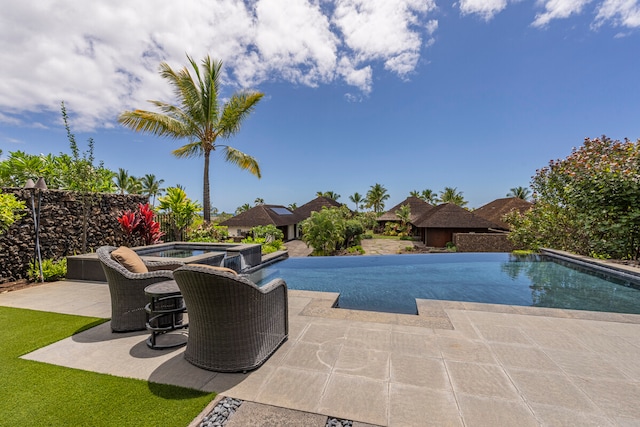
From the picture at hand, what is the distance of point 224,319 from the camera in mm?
2371

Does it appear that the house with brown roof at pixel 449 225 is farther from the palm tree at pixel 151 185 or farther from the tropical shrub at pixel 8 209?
the palm tree at pixel 151 185

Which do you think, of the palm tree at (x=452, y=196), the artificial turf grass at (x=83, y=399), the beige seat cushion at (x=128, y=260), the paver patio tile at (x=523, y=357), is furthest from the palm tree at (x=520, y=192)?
the artificial turf grass at (x=83, y=399)

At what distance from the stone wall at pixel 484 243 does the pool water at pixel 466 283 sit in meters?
9.63

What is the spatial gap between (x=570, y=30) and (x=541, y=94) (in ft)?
15.2

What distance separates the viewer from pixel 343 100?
56.0ft

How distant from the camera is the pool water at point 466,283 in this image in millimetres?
5117

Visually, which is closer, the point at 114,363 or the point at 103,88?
the point at 114,363

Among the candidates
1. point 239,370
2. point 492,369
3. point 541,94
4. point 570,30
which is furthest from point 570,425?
point 541,94

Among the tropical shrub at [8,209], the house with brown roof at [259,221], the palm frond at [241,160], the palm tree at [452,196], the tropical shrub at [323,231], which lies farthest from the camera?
the palm tree at [452,196]

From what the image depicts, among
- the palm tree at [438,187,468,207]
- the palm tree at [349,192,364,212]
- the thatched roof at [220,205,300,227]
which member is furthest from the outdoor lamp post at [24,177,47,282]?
the palm tree at [349,192,364,212]

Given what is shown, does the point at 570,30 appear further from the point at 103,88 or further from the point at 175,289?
the point at 103,88

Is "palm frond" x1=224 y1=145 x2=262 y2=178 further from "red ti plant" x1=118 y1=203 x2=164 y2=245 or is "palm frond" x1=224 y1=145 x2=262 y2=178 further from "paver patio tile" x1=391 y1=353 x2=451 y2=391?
"paver patio tile" x1=391 y1=353 x2=451 y2=391

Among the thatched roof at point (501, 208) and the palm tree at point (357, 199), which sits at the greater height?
the palm tree at point (357, 199)

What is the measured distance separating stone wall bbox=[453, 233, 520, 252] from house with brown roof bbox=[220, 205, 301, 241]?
15244 millimetres
